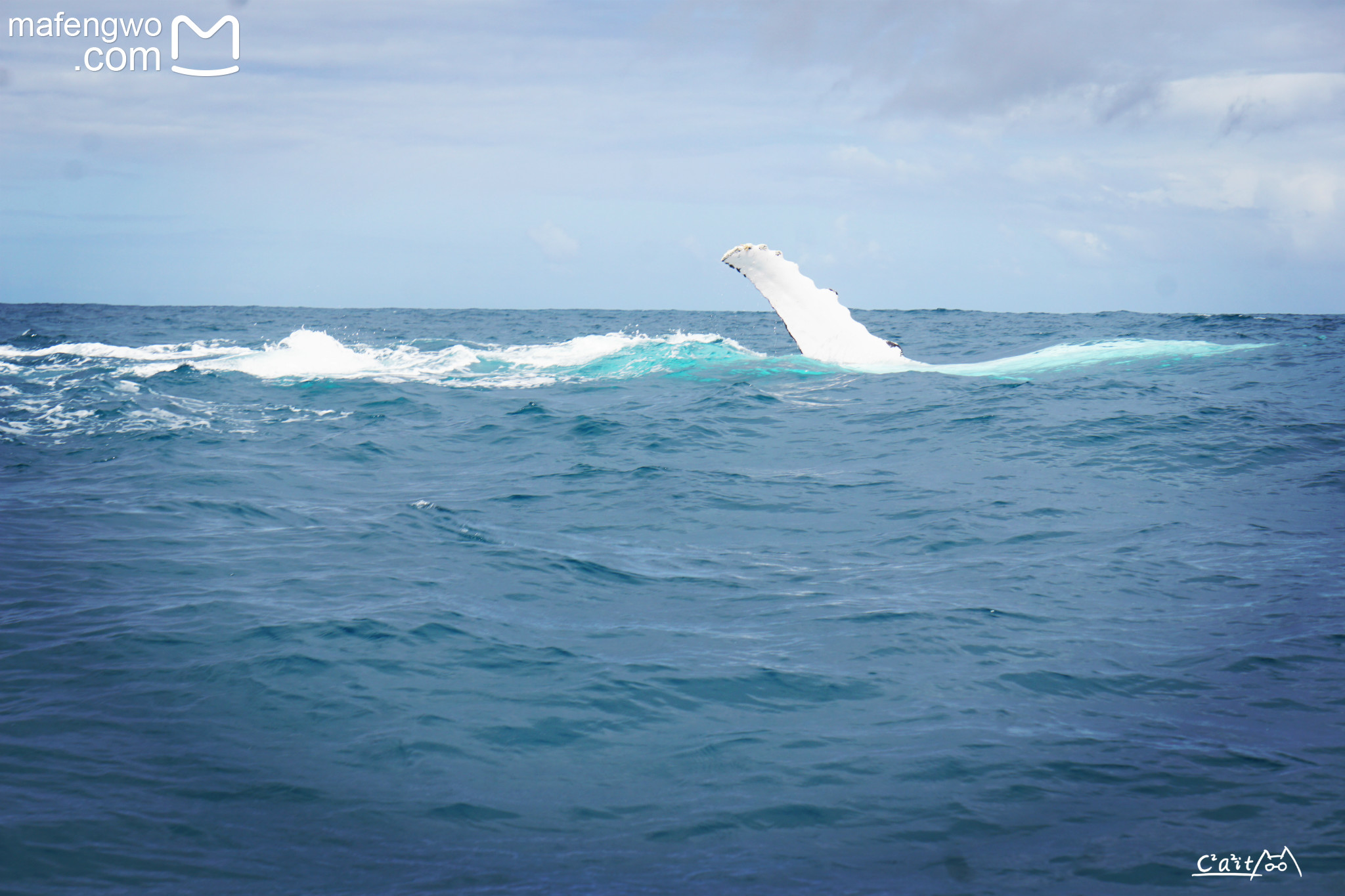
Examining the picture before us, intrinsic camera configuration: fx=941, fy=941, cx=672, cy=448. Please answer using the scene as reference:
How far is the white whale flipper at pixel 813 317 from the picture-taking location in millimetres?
22406

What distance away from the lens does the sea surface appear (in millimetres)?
4520

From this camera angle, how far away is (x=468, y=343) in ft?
121

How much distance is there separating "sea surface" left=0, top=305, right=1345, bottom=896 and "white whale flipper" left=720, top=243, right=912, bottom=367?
730cm

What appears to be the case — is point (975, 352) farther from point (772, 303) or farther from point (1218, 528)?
point (1218, 528)

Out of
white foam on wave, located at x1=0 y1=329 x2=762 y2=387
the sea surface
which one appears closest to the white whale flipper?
white foam on wave, located at x1=0 y1=329 x2=762 y2=387

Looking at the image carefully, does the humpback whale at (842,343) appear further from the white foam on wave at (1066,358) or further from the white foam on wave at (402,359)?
the white foam on wave at (402,359)

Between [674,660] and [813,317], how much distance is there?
725 inches

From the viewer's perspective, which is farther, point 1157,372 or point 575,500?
point 1157,372

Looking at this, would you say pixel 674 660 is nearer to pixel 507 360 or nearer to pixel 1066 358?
pixel 1066 358

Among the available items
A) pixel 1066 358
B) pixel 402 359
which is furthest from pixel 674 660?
pixel 402 359

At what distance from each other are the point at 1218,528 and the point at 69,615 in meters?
10.8

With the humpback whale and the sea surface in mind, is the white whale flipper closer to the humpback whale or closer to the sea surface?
the humpback whale

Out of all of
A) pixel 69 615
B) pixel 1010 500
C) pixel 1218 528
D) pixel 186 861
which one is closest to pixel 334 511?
pixel 69 615

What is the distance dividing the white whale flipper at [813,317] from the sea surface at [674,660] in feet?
24.0
